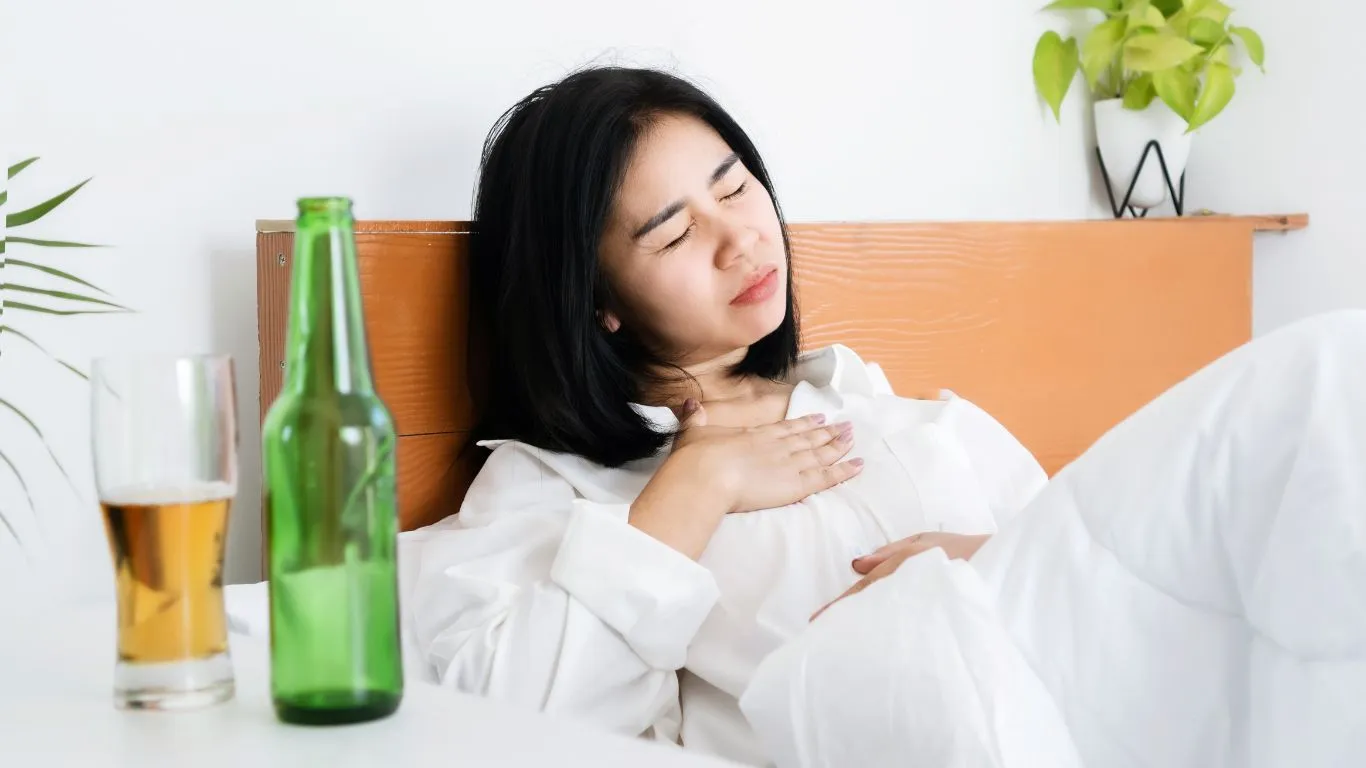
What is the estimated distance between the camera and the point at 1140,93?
7.76 ft

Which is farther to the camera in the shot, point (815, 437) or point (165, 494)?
point (815, 437)

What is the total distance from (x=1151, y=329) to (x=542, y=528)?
4.32 feet

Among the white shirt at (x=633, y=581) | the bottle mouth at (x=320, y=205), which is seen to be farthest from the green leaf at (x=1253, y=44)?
the bottle mouth at (x=320, y=205)

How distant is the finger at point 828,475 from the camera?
1336 millimetres

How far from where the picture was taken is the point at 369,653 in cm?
58

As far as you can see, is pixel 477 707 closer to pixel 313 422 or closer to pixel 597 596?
pixel 313 422

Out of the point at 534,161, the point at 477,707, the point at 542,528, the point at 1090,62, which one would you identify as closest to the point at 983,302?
the point at 1090,62

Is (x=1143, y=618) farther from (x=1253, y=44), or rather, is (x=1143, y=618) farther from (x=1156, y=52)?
(x=1253, y=44)

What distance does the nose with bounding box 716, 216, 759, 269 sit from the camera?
136cm

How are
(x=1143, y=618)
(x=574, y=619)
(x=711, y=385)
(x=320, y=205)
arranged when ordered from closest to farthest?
(x=320, y=205)
(x=1143, y=618)
(x=574, y=619)
(x=711, y=385)

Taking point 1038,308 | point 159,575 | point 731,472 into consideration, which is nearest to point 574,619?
point 731,472

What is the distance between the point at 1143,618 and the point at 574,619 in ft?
1.53

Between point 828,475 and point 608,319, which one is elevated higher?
→ point 608,319

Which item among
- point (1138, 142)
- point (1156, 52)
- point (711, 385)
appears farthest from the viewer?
point (1138, 142)
